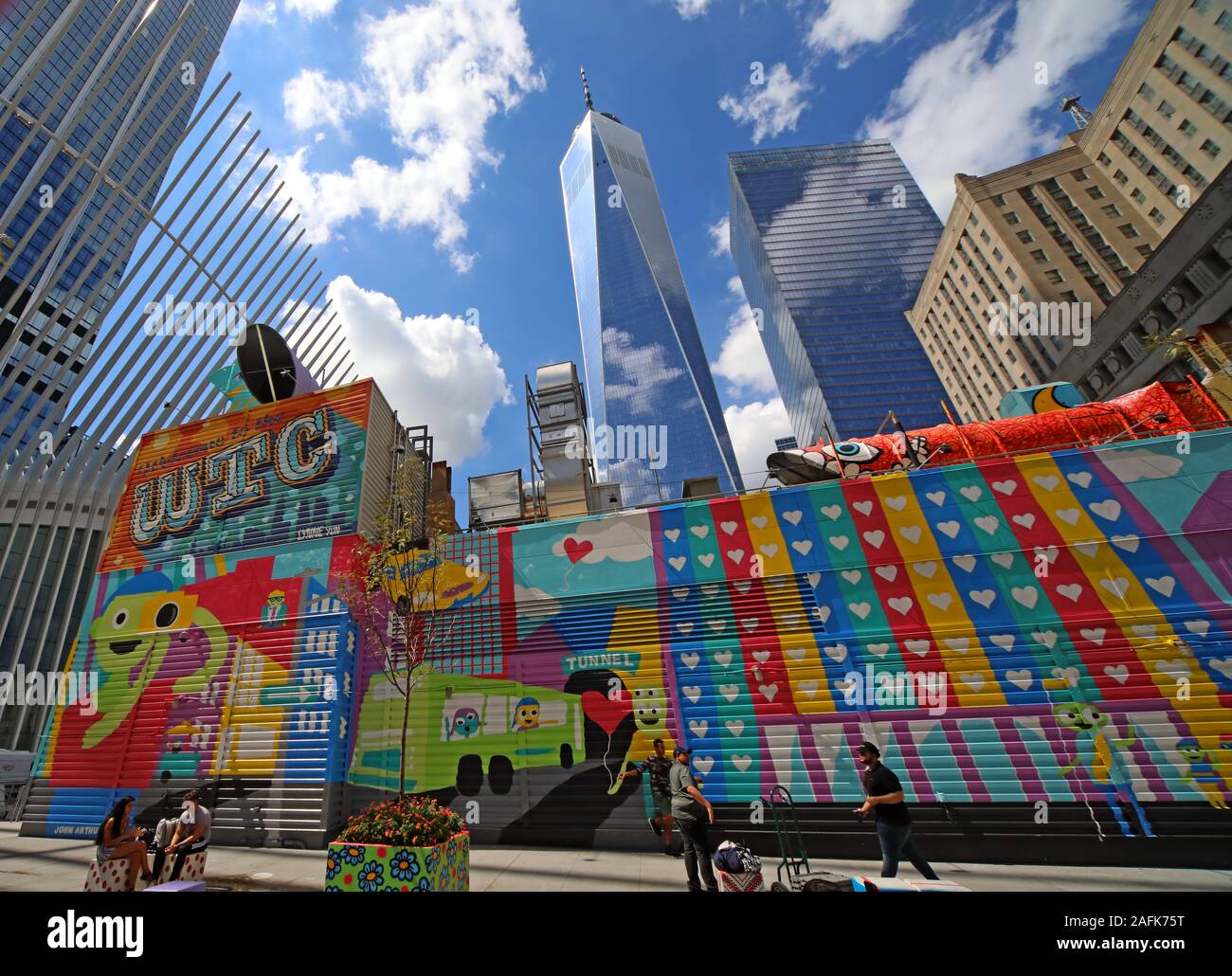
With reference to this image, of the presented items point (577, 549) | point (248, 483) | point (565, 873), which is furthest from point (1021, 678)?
point (248, 483)

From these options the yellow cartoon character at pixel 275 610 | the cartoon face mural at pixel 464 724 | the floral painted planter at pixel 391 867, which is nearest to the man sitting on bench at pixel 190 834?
the floral painted planter at pixel 391 867

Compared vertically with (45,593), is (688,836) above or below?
below

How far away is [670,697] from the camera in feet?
36.7

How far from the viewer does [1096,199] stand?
55.7 meters

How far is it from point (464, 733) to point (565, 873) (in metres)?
4.25

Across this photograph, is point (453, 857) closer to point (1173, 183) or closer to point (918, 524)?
point (918, 524)

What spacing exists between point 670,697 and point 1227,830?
30.4 feet

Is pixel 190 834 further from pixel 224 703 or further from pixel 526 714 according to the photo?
pixel 224 703

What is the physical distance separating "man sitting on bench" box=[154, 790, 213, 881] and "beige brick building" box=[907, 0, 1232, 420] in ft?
196

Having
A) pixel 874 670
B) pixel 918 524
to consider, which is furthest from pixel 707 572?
pixel 918 524

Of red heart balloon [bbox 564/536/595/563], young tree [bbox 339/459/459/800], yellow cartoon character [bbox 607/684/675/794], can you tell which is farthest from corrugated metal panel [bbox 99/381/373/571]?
yellow cartoon character [bbox 607/684/675/794]
